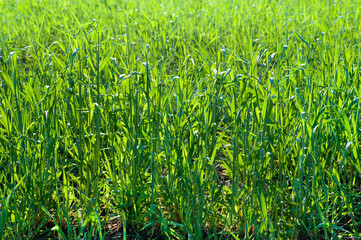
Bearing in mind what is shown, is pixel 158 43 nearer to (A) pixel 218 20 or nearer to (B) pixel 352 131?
(A) pixel 218 20

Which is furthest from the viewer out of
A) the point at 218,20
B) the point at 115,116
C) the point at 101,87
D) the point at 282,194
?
the point at 218,20

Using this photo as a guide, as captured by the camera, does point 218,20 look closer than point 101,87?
No

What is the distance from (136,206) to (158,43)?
53.3 inches

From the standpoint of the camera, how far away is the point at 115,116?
1.62 metres

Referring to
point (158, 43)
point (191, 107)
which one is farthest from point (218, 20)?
point (191, 107)

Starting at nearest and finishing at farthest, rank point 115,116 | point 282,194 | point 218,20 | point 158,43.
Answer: point 282,194 < point 115,116 < point 158,43 < point 218,20

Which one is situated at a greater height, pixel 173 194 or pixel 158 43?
pixel 158 43

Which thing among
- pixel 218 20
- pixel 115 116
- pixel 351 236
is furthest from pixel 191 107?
pixel 218 20

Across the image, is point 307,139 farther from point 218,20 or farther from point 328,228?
point 218,20

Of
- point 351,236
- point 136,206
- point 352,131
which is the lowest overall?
point 351,236

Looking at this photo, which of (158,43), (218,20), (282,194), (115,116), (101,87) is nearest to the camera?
(282,194)

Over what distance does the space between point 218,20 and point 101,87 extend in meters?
2.15

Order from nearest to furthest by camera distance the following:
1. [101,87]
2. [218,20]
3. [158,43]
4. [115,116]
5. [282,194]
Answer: [282,194], [115,116], [101,87], [158,43], [218,20]

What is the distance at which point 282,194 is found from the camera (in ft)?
4.93
